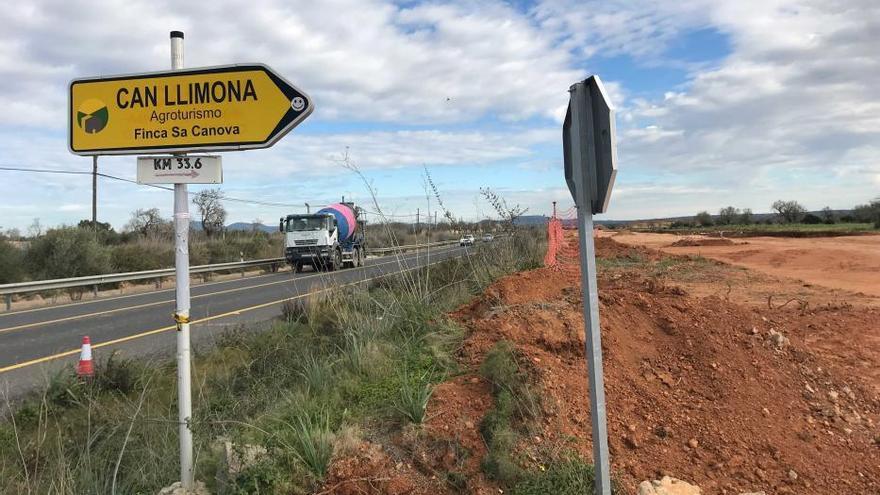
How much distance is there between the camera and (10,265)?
22.1m

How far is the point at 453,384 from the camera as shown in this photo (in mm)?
4426

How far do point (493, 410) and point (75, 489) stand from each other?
97.3 inches

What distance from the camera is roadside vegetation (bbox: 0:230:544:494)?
11.5 feet

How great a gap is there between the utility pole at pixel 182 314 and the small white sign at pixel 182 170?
0.11m

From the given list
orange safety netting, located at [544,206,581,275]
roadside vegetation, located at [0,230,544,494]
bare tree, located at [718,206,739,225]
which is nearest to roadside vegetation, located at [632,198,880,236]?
bare tree, located at [718,206,739,225]

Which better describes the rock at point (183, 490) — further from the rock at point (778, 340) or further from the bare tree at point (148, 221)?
the bare tree at point (148, 221)

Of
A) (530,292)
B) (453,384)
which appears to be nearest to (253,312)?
(530,292)

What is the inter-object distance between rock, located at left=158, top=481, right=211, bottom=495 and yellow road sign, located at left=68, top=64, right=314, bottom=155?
188 centimetres

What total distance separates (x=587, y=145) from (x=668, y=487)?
1.85 m

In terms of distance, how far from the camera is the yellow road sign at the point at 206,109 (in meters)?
3.40

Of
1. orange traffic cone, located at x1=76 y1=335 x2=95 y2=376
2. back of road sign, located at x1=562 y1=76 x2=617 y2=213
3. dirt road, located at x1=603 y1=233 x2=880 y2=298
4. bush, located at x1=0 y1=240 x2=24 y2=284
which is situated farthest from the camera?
bush, located at x1=0 y1=240 x2=24 y2=284

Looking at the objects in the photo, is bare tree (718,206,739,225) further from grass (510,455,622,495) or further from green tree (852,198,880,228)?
grass (510,455,622,495)

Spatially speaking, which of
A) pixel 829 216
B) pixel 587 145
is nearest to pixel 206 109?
pixel 587 145

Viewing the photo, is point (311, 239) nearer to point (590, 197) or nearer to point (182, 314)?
point (182, 314)
